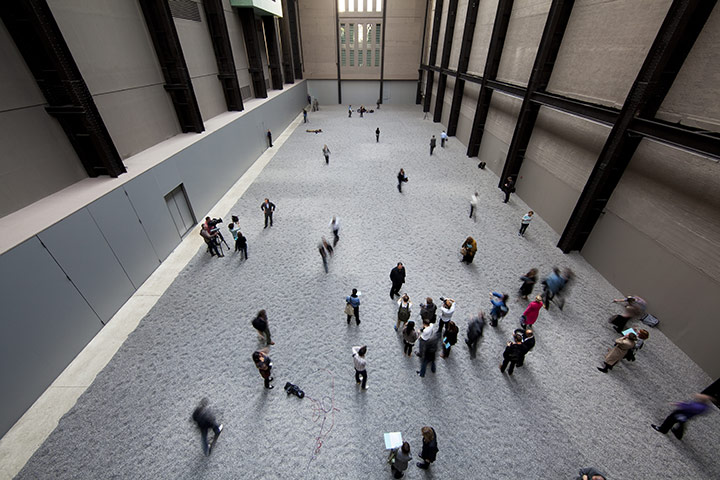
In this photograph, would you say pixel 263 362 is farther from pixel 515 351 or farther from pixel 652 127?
pixel 652 127

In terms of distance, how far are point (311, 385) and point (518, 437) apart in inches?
183

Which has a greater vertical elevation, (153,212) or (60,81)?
(60,81)

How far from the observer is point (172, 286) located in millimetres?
10086

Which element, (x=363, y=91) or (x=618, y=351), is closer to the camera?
(x=618, y=351)

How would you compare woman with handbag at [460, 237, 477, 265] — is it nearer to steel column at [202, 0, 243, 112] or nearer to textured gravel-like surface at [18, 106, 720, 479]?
textured gravel-like surface at [18, 106, 720, 479]

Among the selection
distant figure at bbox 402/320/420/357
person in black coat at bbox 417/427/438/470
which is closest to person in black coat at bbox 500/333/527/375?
distant figure at bbox 402/320/420/357

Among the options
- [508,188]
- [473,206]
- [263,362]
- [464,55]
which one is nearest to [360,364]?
[263,362]

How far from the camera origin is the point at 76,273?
7699 mm

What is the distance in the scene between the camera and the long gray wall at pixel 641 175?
7.31 metres

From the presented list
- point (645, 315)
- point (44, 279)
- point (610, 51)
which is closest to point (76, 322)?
point (44, 279)

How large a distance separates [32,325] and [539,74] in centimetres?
1966

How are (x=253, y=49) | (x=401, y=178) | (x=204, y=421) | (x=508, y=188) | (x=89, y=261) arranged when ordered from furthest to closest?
1. (x=253, y=49)
2. (x=401, y=178)
3. (x=508, y=188)
4. (x=89, y=261)
5. (x=204, y=421)

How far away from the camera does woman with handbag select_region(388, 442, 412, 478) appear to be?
4.90 m

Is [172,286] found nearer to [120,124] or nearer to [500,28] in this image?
[120,124]
